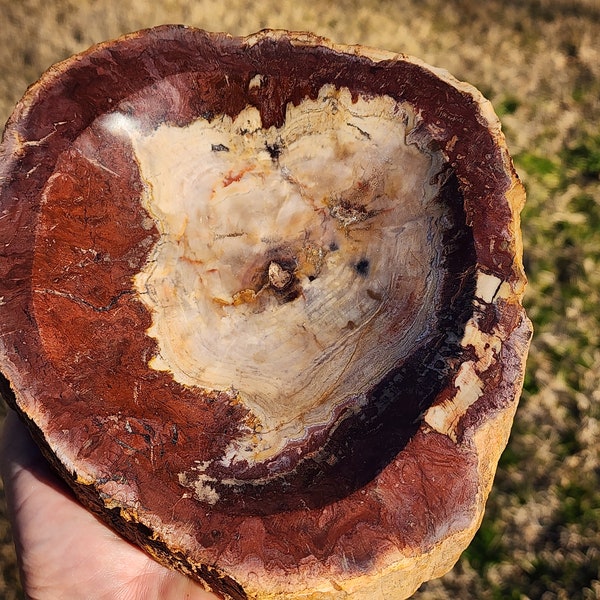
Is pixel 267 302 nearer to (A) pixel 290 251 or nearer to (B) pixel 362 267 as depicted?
(A) pixel 290 251

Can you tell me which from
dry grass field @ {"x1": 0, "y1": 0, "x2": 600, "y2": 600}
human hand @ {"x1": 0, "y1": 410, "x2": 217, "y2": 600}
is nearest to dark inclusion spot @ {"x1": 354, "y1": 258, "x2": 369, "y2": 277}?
human hand @ {"x1": 0, "y1": 410, "x2": 217, "y2": 600}

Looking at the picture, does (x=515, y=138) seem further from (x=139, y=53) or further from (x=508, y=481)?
(x=139, y=53)

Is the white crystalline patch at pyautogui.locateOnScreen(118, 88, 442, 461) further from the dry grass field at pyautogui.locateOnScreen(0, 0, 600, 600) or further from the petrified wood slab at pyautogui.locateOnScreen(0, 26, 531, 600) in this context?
the dry grass field at pyautogui.locateOnScreen(0, 0, 600, 600)

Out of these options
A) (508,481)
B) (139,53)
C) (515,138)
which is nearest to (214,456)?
(139,53)

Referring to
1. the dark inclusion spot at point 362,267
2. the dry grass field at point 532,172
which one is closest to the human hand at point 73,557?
the dry grass field at point 532,172

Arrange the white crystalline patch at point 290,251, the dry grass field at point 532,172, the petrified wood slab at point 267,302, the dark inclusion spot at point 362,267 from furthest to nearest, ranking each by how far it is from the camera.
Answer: the dry grass field at point 532,172
the dark inclusion spot at point 362,267
the white crystalline patch at point 290,251
the petrified wood slab at point 267,302

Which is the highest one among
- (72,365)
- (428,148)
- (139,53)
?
(139,53)

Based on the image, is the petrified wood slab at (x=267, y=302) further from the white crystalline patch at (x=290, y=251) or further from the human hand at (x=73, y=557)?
the human hand at (x=73, y=557)
